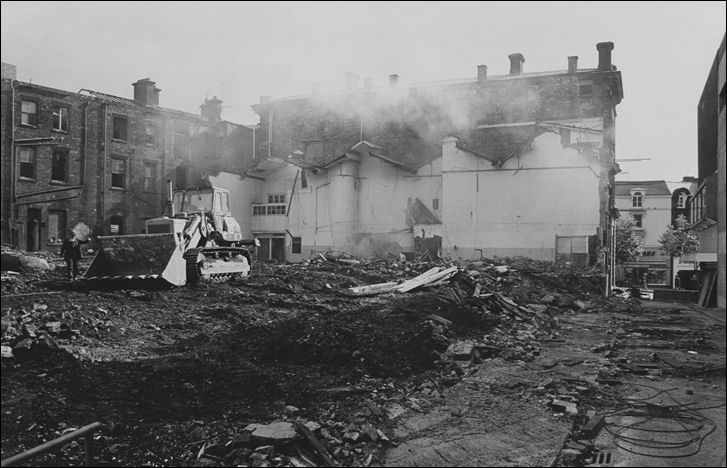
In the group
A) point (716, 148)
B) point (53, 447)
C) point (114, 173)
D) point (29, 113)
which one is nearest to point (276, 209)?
point (114, 173)

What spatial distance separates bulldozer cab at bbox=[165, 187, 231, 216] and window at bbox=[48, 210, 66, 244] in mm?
14678

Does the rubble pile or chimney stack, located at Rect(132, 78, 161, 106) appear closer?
the rubble pile

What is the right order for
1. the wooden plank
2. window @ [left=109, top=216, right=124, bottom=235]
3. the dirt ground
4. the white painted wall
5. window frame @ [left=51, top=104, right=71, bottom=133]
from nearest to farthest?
the dirt ground → the wooden plank → the white painted wall → window frame @ [left=51, top=104, right=71, bottom=133] → window @ [left=109, top=216, right=124, bottom=235]

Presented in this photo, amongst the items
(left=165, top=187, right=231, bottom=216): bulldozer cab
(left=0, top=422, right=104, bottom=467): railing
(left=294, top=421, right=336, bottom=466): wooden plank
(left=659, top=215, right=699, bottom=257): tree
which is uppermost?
(left=165, top=187, right=231, bottom=216): bulldozer cab

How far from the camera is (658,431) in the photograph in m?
2.97

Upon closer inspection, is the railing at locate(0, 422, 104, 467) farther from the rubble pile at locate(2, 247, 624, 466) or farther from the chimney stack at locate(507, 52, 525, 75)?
the chimney stack at locate(507, 52, 525, 75)

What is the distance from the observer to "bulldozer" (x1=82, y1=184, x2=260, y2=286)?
556 inches

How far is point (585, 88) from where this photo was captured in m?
33.1

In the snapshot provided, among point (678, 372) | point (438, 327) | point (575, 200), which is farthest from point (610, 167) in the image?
point (678, 372)

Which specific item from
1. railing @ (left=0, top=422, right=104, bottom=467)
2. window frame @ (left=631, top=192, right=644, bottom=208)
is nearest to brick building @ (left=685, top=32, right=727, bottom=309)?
railing @ (left=0, top=422, right=104, bottom=467)

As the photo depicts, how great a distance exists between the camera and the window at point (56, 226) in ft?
93.6

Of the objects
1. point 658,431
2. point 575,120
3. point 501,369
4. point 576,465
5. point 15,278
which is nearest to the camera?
point 658,431

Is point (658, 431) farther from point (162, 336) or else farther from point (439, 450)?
point (162, 336)

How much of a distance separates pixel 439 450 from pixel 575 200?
24699mm
